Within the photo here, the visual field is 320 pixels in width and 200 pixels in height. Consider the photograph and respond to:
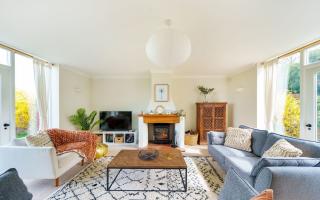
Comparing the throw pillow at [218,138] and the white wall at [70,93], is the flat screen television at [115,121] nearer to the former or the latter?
the white wall at [70,93]

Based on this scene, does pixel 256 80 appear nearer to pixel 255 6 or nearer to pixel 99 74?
pixel 255 6

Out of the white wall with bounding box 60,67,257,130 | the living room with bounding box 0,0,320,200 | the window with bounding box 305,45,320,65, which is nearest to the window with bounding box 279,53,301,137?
the living room with bounding box 0,0,320,200

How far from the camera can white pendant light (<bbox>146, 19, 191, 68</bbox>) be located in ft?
5.68

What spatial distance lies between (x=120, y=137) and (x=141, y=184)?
10.5 ft

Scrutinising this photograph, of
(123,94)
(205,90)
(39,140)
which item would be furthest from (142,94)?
(39,140)

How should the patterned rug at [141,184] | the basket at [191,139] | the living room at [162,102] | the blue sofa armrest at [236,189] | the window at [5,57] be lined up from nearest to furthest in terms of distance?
the blue sofa armrest at [236,189] < the living room at [162,102] < the patterned rug at [141,184] < the window at [5,57] < the basket at [191,139]

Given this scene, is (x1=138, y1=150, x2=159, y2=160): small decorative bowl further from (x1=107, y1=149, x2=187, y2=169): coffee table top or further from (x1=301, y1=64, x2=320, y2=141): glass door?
(x1=301, y1=64, x2=320, y2=141): glass door

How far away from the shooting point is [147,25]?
7.97 ft

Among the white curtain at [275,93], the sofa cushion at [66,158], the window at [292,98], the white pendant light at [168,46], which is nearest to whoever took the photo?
the white pendant light at [168,46]

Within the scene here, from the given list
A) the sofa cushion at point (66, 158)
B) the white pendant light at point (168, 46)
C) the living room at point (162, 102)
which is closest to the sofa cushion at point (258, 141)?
the living room at point (162, 102)

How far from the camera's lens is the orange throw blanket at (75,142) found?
11.3 feet

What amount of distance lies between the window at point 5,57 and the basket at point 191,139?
486 centimetres

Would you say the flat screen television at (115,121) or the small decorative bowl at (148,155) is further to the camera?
the flat screen television at (115,121)

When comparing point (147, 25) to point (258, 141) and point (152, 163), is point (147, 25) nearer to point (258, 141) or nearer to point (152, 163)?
point (152, 163)
